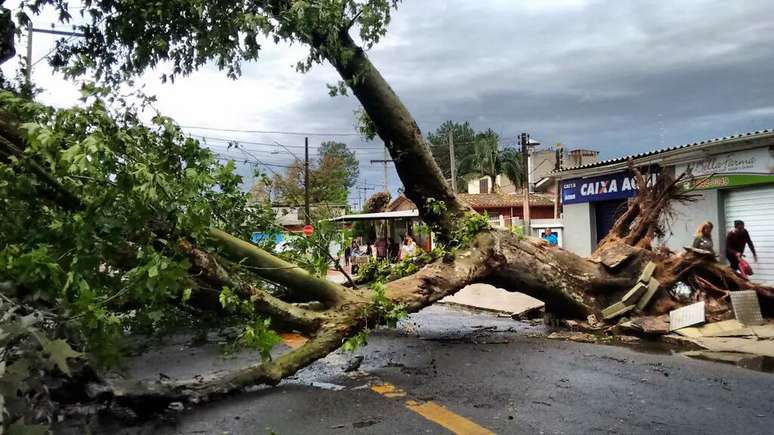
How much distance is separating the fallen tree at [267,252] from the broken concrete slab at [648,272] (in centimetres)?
13

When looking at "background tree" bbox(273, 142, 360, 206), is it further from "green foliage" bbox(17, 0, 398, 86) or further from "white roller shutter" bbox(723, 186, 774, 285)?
"white roller shutter" bbox(723, 186, 774, 285)

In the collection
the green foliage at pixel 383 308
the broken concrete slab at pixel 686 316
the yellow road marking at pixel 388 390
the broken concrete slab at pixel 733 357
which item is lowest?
the broken concrete slab at pixel 733 357

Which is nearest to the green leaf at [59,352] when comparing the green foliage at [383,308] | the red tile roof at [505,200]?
the green foliage at [383,308]

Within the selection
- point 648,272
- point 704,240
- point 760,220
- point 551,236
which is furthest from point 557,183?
point 648,272

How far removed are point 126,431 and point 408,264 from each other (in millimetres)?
4279

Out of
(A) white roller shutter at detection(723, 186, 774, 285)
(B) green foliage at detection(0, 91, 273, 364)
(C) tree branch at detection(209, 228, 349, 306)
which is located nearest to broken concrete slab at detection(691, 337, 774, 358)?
(C) tree branch at detection(209, 228, 349, 306)

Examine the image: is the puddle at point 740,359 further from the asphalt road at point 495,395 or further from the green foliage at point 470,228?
the green foliage at point 470,228

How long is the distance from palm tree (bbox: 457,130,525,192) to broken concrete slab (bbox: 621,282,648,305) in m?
30.9

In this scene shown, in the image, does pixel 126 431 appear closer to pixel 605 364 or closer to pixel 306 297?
pixel 306 297

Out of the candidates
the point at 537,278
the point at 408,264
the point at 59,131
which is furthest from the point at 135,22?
the point at 537,278

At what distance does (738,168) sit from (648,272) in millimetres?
6037

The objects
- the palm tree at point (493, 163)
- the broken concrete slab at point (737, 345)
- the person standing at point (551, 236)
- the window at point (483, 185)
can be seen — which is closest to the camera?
the broken concrete slab at point (737, 345)

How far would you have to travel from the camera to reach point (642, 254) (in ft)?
29.8

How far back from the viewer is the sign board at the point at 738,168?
12.6 m
